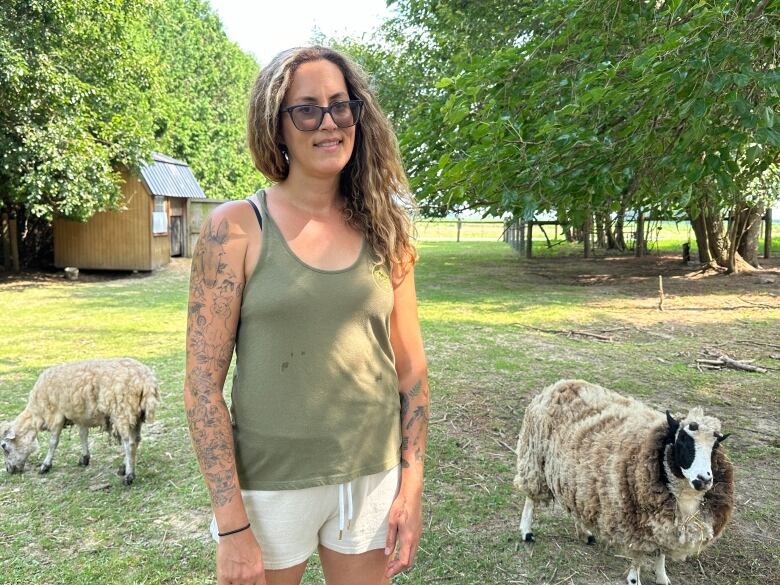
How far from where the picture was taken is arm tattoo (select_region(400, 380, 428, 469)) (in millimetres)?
1811

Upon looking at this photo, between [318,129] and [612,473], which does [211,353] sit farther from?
[612,473]

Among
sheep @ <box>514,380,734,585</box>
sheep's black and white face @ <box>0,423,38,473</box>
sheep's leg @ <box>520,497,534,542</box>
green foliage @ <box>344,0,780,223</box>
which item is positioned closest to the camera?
sheep @ <box>514,380,734,585</box>

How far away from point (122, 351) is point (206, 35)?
28.4 m

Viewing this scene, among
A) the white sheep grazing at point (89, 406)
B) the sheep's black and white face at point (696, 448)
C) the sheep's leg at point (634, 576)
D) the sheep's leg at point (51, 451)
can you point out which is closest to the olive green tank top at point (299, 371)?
the sheep's black and white face at point (696, 448)

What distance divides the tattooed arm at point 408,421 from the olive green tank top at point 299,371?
0.18 m

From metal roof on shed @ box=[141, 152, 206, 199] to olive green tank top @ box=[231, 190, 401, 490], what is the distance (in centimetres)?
1926

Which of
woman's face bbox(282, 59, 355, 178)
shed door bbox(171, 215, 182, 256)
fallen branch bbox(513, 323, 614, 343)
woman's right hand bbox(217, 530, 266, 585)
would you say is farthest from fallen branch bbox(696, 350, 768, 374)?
shed door bbox(171, 215, 182, 256)

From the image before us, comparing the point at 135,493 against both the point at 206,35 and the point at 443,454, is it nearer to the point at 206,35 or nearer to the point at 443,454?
the point at 443,454

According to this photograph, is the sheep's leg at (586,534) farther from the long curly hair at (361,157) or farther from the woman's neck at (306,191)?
the woman's neck at (306,191)

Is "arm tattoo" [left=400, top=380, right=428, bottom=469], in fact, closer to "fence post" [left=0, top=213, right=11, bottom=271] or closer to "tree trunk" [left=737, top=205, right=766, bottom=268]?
"tree trunk" [left=737, top=205, right=766, bottom=268]

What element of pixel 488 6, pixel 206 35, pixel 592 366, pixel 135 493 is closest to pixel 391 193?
pixel 135 493

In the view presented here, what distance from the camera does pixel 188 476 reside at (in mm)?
4828

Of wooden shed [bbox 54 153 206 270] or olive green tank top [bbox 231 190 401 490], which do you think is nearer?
olive green tank top [bbox 231 190 401 490]

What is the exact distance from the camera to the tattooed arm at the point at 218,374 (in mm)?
1501
